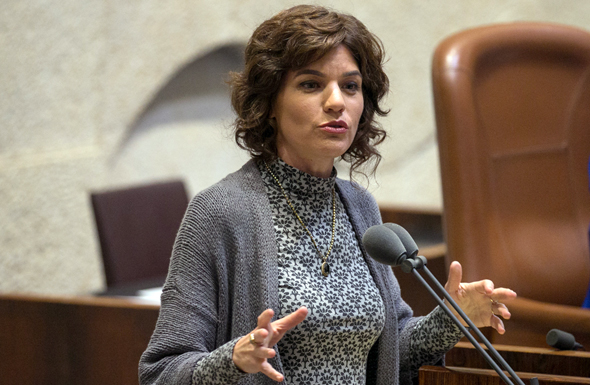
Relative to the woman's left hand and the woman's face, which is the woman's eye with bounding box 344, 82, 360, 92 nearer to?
the woman's face

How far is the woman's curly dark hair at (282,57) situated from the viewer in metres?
1.33

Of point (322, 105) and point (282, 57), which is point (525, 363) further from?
point (282, 57)

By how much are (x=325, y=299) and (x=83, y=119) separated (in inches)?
112

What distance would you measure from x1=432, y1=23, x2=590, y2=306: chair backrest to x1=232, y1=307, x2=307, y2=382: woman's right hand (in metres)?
1.25

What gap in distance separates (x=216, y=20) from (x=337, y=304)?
126 inches

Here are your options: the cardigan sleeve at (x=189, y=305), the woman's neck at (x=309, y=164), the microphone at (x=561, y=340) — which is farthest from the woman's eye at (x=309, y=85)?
the microphone at (x=561, y=340)

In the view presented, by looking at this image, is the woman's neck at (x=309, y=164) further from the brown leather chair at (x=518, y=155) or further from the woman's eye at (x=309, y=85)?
the brown leather chair at (x=518, y=155)

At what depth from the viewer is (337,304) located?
1.32 m

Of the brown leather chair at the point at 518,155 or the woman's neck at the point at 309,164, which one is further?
the brown leather chair at the point at 518,155

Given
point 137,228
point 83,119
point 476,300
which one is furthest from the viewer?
point 83,119

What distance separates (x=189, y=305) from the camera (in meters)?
1.24

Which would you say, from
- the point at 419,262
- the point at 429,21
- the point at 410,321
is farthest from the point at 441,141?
the point at 429,21

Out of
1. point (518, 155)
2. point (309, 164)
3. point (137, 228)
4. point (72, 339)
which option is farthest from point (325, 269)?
point (137, 228)

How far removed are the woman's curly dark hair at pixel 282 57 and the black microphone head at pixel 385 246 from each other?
0.35 metres
